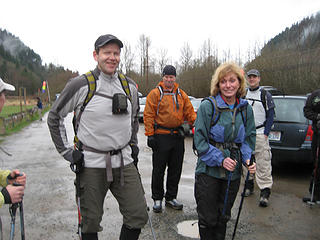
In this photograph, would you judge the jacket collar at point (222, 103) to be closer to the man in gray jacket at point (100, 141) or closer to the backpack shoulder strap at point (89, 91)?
the man in gray jacket at point (100, 141)

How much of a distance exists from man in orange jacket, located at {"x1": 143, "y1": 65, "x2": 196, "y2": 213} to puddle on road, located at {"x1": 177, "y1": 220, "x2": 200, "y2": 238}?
17.9 inches

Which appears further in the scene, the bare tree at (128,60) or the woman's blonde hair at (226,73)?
the bare tree at (128,60)

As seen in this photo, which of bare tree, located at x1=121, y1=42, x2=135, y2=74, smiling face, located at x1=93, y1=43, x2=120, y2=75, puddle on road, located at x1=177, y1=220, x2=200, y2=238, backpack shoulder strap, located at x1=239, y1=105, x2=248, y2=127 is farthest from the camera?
bare tree, located at x1=121, y1=42, x2=135, y2=74

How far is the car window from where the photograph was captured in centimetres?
582

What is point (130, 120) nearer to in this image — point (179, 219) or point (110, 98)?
point (110, 98)

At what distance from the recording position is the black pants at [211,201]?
9.36 ft

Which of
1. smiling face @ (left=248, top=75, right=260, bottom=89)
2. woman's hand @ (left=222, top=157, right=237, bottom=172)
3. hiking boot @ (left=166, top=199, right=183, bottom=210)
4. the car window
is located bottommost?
hiking boot @ (left=166, top=199, right=183, bottom=210)

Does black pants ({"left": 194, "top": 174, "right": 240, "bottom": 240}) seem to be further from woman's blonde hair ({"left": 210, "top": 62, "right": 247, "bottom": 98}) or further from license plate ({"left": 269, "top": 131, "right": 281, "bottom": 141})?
license plate ({"left": 269, "top": 131, "right": 281, "bottom": 141})

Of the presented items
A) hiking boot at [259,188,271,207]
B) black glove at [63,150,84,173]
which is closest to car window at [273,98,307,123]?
hiking boot at [259,188,271,207]

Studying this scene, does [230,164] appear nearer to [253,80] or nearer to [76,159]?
[76,159]

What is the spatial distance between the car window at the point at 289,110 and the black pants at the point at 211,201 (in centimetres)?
352

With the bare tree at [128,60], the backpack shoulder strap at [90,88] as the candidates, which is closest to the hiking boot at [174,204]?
the backpack shoulder strap at [90,88]

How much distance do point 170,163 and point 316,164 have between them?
229 cm

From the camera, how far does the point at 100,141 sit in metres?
2.62
